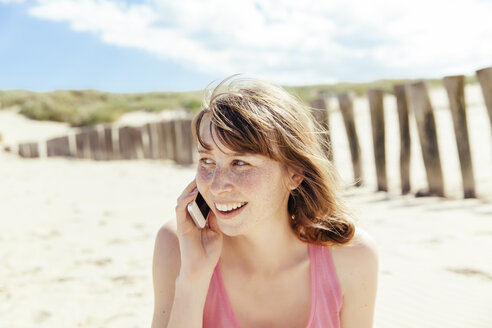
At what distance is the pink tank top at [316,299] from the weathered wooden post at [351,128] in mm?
5144

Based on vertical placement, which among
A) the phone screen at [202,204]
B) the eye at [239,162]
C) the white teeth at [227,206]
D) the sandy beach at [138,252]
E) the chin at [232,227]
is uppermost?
the eye at [239,162]

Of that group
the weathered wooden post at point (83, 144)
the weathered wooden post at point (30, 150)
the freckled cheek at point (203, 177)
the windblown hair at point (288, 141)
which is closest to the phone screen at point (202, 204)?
the freckled cheek at point (203, 177)

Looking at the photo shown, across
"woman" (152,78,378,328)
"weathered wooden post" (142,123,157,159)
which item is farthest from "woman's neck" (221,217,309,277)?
"weathered wooden post" (142,123,157,159)

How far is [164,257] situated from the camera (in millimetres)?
1945

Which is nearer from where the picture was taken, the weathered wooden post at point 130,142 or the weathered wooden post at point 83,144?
the weathered wooden post at point 130,142

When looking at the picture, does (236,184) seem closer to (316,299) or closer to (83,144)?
(316,299)

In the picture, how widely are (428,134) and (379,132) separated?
82 centimetres

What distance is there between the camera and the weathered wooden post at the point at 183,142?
38.1ft

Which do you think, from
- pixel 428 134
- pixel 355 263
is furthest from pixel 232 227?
pixel 428 134

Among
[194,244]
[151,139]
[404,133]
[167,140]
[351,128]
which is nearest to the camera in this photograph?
[194,244]

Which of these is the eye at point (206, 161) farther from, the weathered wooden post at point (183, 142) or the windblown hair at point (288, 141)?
the weathered wooden post at point (183, 142)

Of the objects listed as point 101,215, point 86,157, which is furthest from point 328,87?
point 101,215

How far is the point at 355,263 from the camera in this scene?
190 cm

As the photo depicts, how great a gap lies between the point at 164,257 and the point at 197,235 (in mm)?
198
